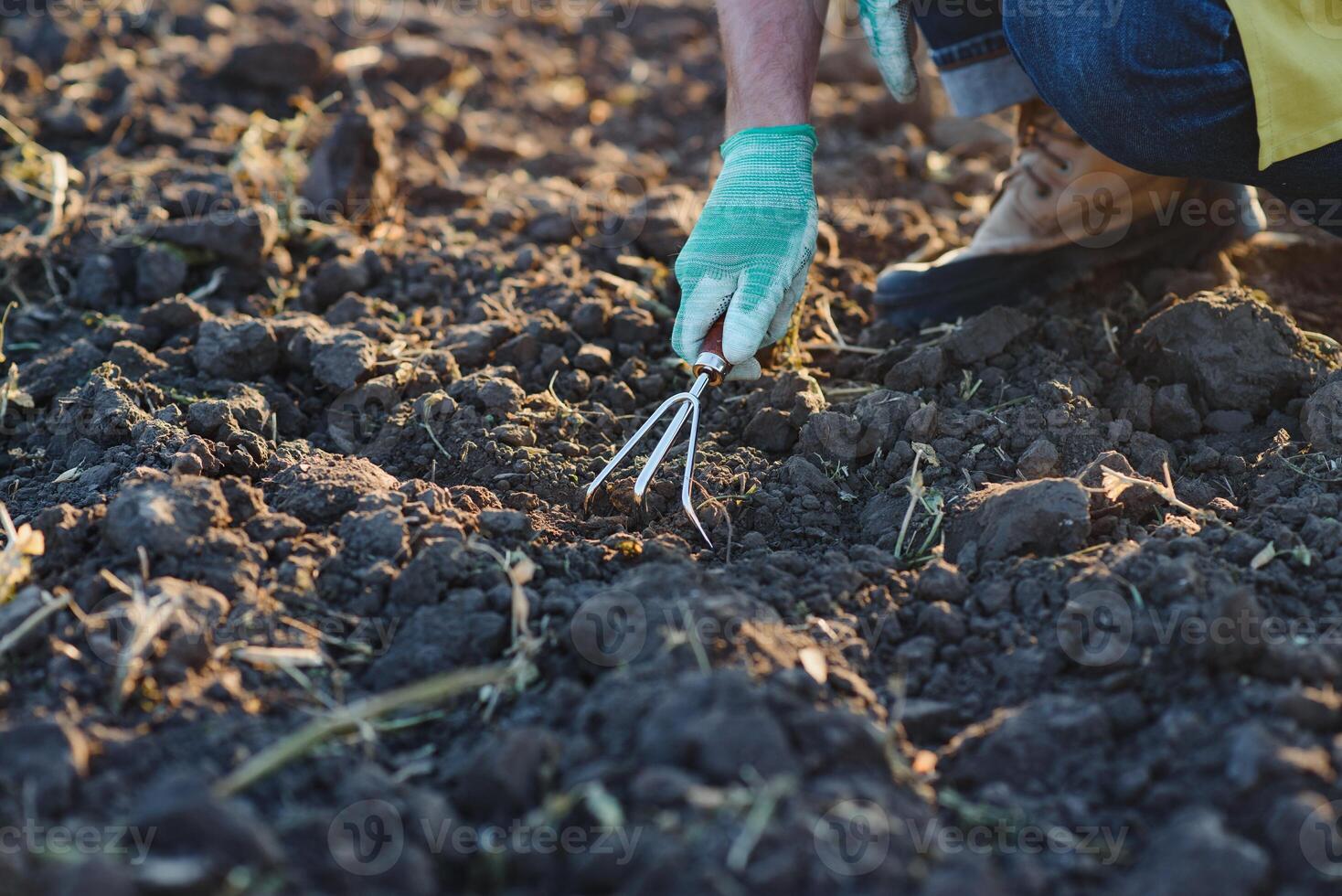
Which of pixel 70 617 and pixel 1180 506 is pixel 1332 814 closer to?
pixel 1180 506

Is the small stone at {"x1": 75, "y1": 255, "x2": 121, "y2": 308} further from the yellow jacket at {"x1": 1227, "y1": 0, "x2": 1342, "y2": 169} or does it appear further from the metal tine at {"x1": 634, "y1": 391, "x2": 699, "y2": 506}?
the yellow jacket at {"x1": 1227, "y1": 0, "x2": 1342, "y2": 169}

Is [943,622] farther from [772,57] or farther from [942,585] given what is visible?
[772,57]

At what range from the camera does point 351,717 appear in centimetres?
139

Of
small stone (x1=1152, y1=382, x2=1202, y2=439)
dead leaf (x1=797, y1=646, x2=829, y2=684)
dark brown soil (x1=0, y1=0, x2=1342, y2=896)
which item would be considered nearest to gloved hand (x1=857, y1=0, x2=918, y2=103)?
dark brown soil (x1=0, y1=0, x2=1342, y2=896)

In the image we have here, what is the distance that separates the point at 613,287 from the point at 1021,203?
3.13ft

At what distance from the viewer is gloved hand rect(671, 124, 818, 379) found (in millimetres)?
2088

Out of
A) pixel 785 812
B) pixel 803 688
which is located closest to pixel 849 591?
pixel 803 688

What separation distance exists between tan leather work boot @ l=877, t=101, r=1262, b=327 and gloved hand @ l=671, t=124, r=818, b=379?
1.46 feet

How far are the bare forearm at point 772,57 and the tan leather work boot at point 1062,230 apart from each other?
1.66 feet

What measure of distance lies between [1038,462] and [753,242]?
0.66 m

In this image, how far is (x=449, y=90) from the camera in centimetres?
388

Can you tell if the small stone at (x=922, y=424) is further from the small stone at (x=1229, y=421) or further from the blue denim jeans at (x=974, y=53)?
the blue denim jeans at (x=974, y=53)

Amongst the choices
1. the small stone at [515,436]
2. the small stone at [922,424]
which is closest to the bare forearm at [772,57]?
the small stone at [922,424]

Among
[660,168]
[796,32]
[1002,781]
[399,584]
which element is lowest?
[1002,781]
